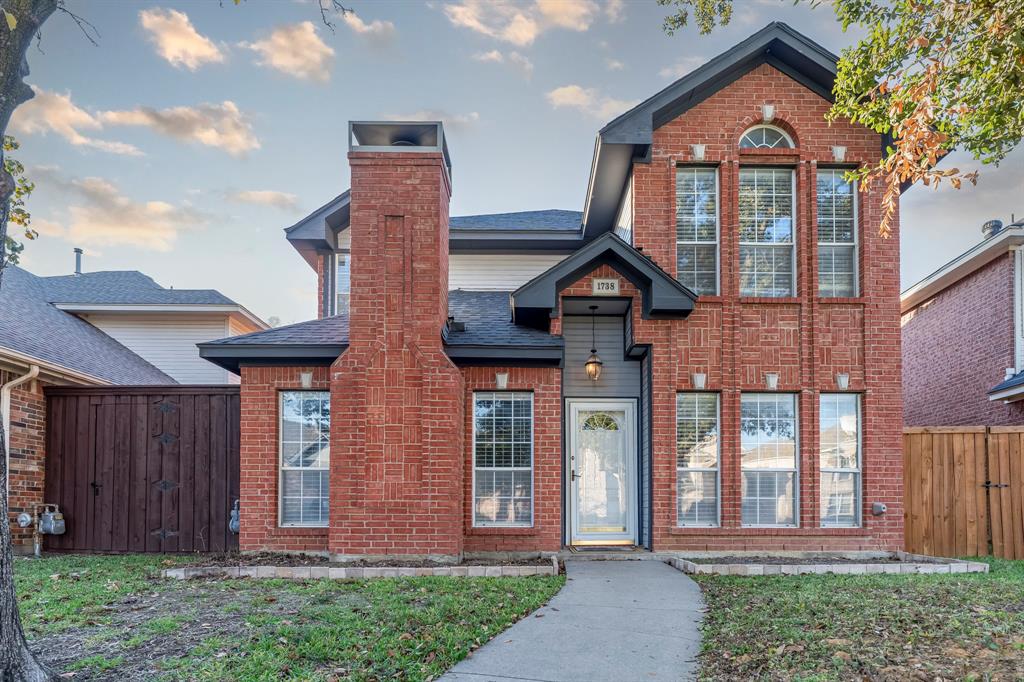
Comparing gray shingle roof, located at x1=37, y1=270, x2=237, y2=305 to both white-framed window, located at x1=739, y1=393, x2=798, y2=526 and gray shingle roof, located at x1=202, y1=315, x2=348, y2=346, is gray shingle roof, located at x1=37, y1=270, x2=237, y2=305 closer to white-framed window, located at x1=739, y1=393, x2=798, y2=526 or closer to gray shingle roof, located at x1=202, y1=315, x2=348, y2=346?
gray shingle roof, located at x1=202, y1=315, x2=348, y2=346

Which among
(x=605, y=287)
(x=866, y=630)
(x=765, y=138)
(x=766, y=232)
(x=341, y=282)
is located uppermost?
(x=765, y=138)

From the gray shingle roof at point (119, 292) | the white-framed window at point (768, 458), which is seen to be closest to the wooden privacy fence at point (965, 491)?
the white-framed window at point (768, 458)

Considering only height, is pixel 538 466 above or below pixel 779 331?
below

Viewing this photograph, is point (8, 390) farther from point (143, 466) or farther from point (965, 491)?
point (965, 491)

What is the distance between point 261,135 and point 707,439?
1008 centimetres

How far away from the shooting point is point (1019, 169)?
12195 millimetres

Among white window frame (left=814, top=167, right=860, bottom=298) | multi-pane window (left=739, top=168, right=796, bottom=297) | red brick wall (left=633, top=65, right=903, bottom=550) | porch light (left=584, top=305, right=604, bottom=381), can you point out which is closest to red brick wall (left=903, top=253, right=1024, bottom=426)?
red brick wall (left=633, top=65, right=903, bottom=550)

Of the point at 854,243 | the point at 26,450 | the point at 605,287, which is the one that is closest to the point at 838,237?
the point at 854,243

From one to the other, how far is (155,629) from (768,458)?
26.4ft

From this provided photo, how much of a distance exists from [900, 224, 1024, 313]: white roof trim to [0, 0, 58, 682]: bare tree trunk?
14089 mm

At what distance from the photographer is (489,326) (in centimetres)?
1064

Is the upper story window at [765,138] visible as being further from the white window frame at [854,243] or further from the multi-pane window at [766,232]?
the white window frame at [854,243]

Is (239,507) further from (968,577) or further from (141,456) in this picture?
(968,577)

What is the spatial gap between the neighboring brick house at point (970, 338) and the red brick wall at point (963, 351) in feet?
0.06
